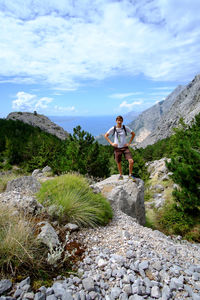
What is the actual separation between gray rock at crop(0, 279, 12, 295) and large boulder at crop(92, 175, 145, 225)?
510 centimetres

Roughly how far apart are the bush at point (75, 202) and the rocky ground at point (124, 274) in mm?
465

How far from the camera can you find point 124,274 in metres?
3.33

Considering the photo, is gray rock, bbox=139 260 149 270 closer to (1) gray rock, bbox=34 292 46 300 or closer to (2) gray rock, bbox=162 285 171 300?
(2) gray rock, bbox=162 285 171 300

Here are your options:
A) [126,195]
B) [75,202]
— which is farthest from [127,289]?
[126,195]

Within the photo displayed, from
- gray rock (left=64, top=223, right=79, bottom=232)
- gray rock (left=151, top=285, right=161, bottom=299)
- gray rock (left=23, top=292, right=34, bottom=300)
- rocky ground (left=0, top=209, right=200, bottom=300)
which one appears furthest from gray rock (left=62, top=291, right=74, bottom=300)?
gray rock (left=64, top=223, right=79, bottom=232)

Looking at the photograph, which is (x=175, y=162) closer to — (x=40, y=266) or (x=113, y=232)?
(x=113, y=232)

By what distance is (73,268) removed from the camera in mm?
3434

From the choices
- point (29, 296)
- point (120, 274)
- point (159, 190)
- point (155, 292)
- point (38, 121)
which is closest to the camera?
point (29, 296)

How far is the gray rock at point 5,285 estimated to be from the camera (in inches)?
105

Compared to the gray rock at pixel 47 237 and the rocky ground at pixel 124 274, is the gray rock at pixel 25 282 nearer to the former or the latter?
the rocky ground at pixel 124 274

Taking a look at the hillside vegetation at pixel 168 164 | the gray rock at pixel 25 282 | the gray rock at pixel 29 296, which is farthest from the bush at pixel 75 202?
the hillside vegetation at pixel 168 164

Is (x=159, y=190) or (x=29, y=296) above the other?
(x=29, y=296)

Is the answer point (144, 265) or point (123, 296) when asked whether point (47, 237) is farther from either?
point (144, 265)

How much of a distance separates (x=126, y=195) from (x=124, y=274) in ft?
16.8
